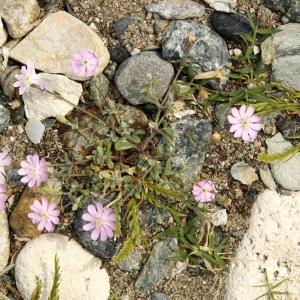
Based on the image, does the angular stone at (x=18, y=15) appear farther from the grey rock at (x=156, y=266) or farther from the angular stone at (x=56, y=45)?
the grey rock at (x=156, y=266)

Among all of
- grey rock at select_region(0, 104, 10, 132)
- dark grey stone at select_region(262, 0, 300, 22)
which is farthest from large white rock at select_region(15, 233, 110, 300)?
dark grey stone at select_region(262, 0, 300, 22)

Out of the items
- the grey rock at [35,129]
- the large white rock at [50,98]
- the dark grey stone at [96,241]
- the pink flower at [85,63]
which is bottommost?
the dark grey stone at [96,241]

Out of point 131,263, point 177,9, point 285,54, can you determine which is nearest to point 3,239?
point 131,263

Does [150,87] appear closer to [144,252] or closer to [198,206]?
[198,206]

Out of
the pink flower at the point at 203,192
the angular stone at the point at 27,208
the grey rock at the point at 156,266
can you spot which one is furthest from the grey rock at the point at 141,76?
the grey rock at the point at 156,266

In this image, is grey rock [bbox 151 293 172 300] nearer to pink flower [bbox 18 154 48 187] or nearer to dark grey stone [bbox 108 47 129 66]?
pink flower [bbox 18 154 48 187]

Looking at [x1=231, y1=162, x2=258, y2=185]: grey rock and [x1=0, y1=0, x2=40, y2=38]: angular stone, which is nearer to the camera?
[x1=0, y1=0, x2=40, y2=38]: angular stone
